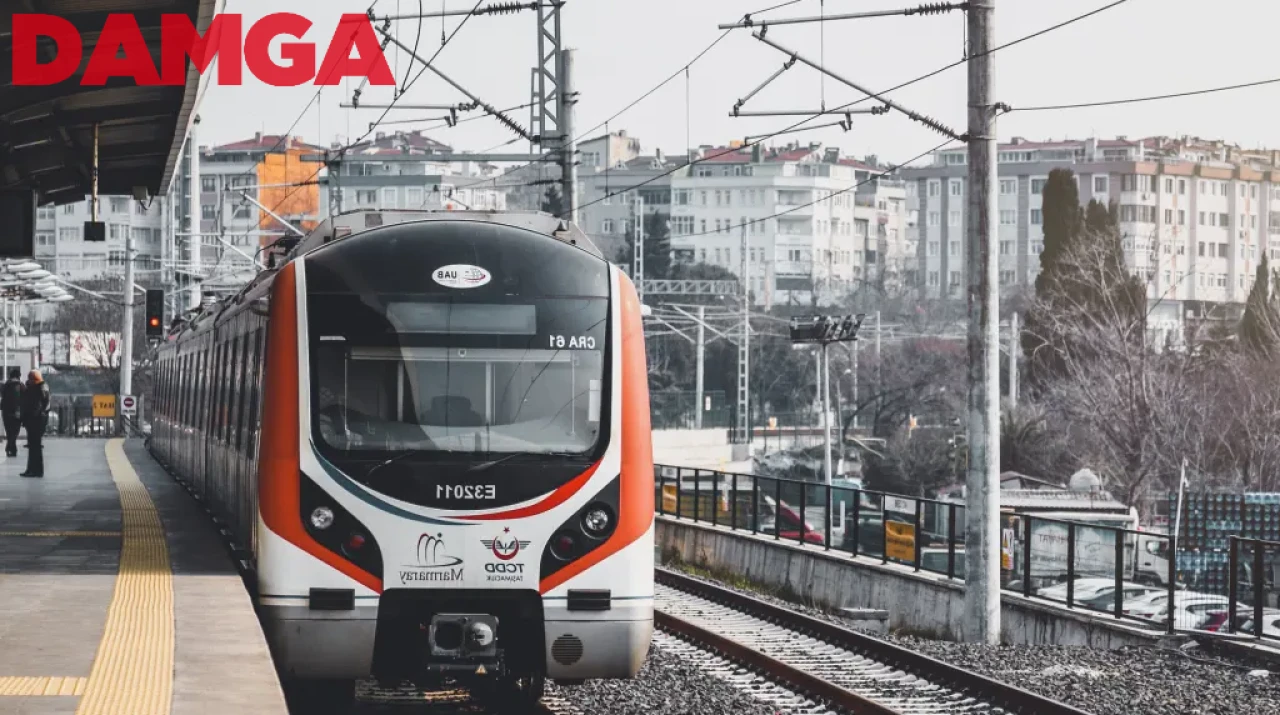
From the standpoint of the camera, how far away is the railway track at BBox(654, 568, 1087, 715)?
12711 millimetres

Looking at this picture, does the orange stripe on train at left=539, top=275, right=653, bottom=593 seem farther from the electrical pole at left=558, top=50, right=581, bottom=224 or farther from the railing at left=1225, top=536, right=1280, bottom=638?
the electrical pole at left=558, top=50, right=581, bottom=224

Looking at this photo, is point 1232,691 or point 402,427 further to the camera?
point 1232,691

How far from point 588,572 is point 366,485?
1.35 metres

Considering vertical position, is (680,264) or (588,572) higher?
(680,264)

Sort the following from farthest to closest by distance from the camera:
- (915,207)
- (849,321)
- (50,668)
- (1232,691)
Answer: (915,207) → (849,321) → (1232,691) → (50,668)

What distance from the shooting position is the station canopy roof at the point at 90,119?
12930 mm

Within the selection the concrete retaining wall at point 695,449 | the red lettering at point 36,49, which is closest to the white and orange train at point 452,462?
the red lettering at point 36,49

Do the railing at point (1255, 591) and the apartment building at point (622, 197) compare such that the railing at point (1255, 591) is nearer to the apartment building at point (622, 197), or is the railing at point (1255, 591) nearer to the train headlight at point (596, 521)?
the train headlight at point (596, 521)

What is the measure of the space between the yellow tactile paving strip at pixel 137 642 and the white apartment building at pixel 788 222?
115 meters

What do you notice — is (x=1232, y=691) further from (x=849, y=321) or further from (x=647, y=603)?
(x=849, y=321)

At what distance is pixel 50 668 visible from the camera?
30.2 feet

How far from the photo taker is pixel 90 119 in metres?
17.2

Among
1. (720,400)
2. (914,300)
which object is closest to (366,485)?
(720,400)

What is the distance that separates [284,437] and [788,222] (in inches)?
5089
